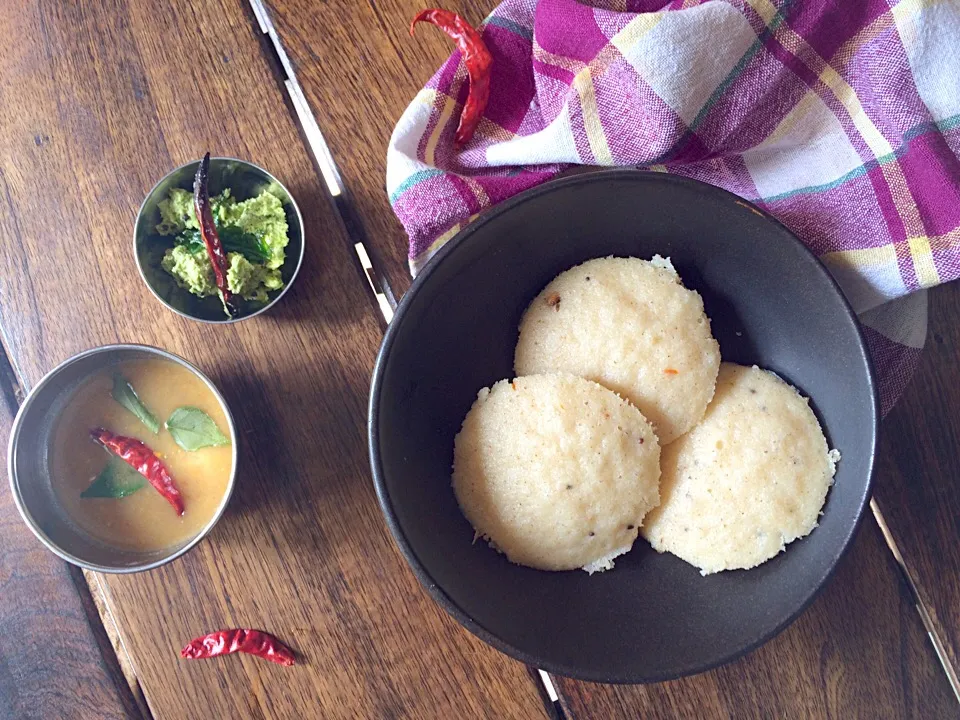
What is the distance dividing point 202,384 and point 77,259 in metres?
0.31

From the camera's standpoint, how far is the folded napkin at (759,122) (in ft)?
3.32

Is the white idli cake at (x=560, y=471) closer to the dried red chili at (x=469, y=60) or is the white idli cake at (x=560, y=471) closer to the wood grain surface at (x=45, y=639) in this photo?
the dried red chili at (x=469, y=60)

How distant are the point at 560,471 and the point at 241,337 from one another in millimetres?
549

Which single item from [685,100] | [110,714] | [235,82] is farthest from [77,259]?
[685,100]

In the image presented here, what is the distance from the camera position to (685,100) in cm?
103

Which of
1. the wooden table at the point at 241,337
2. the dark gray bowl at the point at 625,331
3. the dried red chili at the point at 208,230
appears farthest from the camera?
the wooden table at the point at 241,337

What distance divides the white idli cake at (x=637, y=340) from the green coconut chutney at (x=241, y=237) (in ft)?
1.35

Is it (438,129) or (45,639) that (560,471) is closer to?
(438,129)

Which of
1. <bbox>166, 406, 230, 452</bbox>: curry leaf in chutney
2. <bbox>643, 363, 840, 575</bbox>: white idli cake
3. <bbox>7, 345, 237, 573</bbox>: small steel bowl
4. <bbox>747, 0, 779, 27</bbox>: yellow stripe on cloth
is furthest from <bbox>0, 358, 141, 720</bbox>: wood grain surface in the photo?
<bbox>747, 0, 779, 27</bbox>: yellow stripe on cloth

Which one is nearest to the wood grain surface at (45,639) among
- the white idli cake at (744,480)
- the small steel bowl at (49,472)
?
the small steel bowl at (49,472)

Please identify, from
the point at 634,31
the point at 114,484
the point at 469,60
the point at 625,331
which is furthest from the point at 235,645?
the point at 634,31

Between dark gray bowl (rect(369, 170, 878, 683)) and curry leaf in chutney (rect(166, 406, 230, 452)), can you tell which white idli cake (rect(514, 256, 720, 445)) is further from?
curry leaf in chutney (rect(166, 406, 230, 452))

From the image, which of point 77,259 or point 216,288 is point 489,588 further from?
point 77,259

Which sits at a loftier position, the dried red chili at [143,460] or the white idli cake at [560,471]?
the white idli cake at [560,471]
